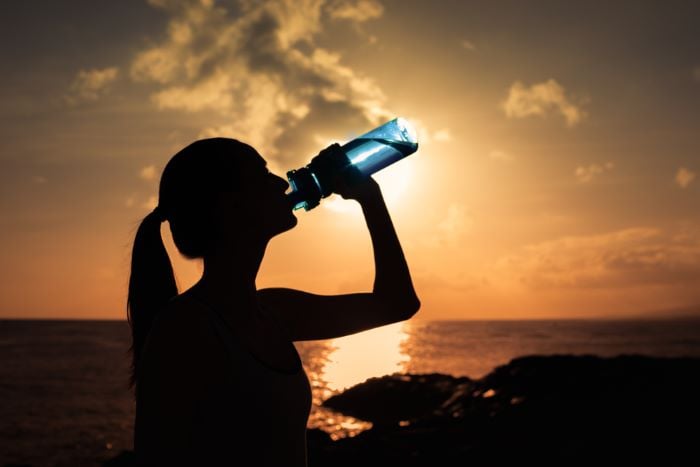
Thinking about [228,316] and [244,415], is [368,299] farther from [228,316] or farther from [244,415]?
[244,415]

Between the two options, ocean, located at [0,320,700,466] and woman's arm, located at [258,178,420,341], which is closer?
woman's arm, located at [258,178,420,341]

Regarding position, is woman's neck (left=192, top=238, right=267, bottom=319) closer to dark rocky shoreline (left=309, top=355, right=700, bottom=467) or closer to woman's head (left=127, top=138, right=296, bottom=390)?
woman's head (left=127, top=138, right=296, bottom=390)

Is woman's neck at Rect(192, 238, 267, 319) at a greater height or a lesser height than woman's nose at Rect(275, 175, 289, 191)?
lesser

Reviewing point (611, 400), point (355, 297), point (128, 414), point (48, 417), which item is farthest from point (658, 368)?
point (48, 417)

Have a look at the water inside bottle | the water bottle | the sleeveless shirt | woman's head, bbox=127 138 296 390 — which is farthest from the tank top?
the water inside bottle

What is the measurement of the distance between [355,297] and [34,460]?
30.7 meters

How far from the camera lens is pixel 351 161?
3.16m

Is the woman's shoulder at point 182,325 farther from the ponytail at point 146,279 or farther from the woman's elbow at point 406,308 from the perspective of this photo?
the woman's elbow at point 406,308

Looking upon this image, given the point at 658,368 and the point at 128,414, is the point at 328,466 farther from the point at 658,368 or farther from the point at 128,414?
the point at 128,414

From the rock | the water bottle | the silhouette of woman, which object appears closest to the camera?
the silhouette of woman

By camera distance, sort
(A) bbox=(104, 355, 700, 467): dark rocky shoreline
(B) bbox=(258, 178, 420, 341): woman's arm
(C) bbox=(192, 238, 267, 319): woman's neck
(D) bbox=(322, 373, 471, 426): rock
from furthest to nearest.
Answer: (D) bbox=(322, 373, 471, 426): rock → (A) bbox=(104, 355, 700, 467): dark rocky shoreline → (B) bbox=(258, 178, 420, 341): woman's arm → (C) bbox=(192, 238, 267, 319): woman's neck

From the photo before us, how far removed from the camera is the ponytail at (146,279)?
253 centimetres

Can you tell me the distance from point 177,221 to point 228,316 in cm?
43

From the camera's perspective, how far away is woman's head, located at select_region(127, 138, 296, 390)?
2.49 meters
